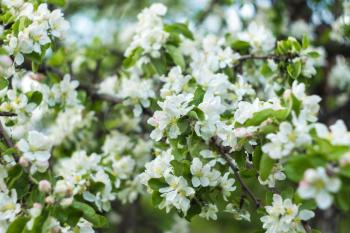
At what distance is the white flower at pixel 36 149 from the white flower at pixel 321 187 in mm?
775

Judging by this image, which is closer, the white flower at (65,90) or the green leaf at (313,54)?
the green leaf at (313,54)

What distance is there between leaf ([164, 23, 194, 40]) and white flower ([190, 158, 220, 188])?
36.7 inches

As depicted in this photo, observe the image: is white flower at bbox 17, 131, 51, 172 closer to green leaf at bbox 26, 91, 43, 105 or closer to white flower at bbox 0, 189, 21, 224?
white flower at bbox 0, 189, 21, 224

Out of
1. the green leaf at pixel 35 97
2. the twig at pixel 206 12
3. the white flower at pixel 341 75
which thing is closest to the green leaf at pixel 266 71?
the green leaf at pixel 35 97

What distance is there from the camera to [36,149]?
164 centimetres

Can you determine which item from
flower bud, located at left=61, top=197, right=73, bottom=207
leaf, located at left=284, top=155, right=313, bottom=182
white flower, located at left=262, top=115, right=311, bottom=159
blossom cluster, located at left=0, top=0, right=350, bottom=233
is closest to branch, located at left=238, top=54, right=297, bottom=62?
blossom cluster, located at left=0, top=0, right=350, bottom=233

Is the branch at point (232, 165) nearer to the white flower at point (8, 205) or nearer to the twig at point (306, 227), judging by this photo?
the twig at point (306, 227)

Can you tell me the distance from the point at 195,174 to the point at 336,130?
2.01 feet

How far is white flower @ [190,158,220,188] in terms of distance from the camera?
1.81 meters

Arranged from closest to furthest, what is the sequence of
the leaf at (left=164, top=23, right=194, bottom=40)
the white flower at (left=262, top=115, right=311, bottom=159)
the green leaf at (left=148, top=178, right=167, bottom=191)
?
1. the white flower at (left=262, top=115, right=311, bottom=159)
2. the green leaf at (left=148, top=178, right=167, bottom=191)
3. the leaf at (left=164, top=23, right=194, bottom=40)

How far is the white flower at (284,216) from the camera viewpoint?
5.37 ft

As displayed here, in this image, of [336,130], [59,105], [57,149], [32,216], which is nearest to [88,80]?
[57,149]

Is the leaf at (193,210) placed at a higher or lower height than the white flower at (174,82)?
lower

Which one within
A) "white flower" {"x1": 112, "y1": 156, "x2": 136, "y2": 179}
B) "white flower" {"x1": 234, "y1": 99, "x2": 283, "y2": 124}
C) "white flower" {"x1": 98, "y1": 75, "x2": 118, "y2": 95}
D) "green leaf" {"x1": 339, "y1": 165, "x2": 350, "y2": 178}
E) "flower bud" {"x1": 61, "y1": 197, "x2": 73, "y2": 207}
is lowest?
"white flower" {"x1": 112, "y1": 156, "x2": 136, "y2": 179}
